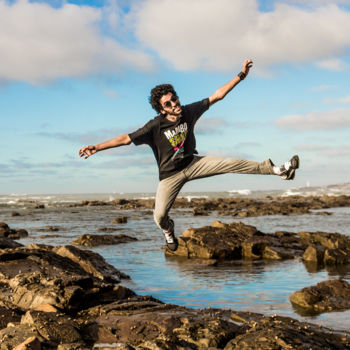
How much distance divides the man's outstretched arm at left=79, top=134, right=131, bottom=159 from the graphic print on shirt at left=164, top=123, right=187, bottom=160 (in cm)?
70

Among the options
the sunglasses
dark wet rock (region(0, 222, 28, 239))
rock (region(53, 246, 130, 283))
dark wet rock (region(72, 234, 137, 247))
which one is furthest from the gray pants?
dark wet rock (region(0, 222, 28, 239))

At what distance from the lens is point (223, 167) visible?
7652 millimetres

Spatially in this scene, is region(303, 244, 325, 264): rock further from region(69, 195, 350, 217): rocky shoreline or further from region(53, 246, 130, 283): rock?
region(69, 195, 350, 217): rocky shoreline

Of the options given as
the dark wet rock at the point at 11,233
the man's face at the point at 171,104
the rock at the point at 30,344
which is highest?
→ the man's face at the point at 171,104

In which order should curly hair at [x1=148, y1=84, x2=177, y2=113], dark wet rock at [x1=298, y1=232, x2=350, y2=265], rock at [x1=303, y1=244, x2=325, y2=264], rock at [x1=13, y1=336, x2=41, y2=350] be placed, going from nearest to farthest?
rock at [x1=13, y1=336, x2=41, y2=350] < curly hair at [x1=148, y1=84, x2=177, y2=113] < dark wet rock at [x1=298, y1=232, x2=350, y2=265] < rock at [x1=303, y1=244, x2=325, y2=264]

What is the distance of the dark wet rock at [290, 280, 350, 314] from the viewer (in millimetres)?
11799

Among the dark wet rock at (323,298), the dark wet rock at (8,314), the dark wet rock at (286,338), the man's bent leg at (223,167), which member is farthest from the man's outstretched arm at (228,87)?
the dark wet rock at (323,298)

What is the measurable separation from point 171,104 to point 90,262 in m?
8.03

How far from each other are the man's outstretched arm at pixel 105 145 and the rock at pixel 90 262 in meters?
7.18

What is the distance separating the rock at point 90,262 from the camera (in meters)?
13.6

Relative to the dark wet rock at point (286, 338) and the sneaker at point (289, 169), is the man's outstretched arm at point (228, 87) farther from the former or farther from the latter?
the dark wet rock at point (286, 338)

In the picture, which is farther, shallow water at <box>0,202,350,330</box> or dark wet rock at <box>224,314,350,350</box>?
shallow water at <box>0,202,350,330</box>

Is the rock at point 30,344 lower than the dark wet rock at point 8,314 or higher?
higher

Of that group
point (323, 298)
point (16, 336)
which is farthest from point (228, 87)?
point (323, 298)
